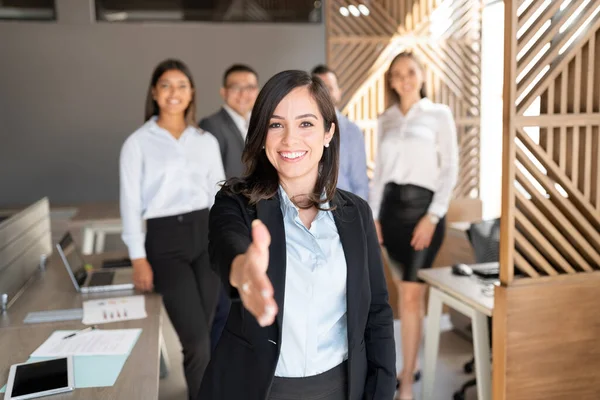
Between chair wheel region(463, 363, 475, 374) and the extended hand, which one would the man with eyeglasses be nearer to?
chair wheel region(463, 363, 475, 374)

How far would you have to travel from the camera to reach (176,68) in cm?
260

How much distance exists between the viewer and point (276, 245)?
1.32 metres

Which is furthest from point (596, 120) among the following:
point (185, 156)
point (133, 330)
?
point (133, 330)

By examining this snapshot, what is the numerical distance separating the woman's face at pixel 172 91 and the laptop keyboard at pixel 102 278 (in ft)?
2.86

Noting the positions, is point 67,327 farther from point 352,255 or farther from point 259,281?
point 259,281

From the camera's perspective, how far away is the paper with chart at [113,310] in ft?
7.38

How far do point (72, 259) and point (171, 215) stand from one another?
1.93 ft

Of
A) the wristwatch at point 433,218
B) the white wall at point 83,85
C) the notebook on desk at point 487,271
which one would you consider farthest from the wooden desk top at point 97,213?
the notebook on desk at point 487,271

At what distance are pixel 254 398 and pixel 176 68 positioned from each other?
68.0 inches

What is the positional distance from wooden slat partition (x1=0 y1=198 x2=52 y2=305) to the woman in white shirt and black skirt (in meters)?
0.57

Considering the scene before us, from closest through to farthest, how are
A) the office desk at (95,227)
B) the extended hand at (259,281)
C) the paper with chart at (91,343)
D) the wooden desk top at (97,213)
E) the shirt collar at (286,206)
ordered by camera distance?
the extended hand at (259,281)
the shirt collar at (286,206)
the paper with chart at (91,343)
the office desk at (95,227)
the wooden desk top at (97,213)

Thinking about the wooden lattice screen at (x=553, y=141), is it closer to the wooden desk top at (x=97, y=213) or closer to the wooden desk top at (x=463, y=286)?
the wooden desk top at (x=463, y=286)

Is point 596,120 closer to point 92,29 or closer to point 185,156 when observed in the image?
point 185,156

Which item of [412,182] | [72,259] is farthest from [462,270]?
[72,259]
